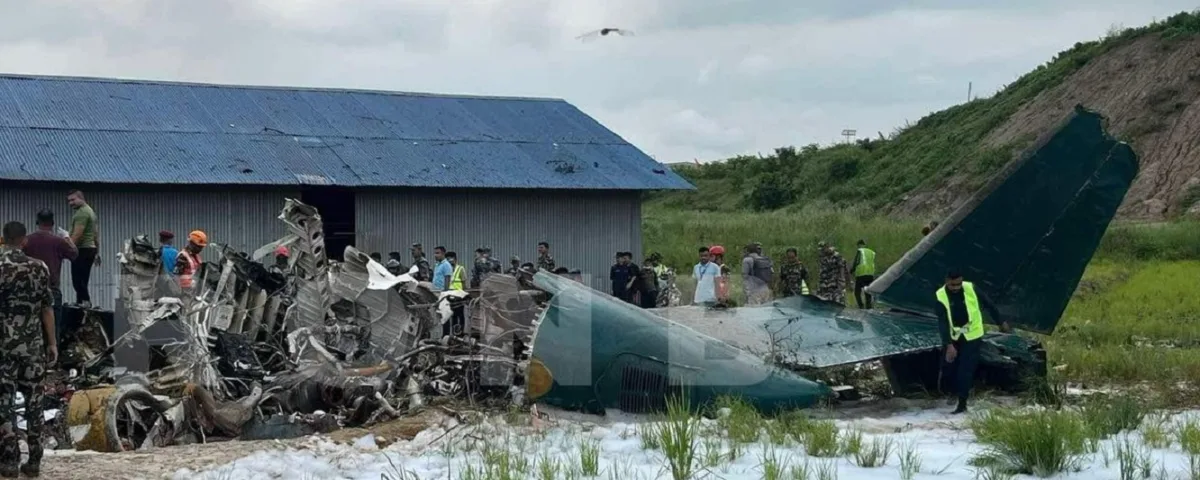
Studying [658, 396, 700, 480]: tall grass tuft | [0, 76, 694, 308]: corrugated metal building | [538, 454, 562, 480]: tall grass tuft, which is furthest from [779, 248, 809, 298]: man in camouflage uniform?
[538, 454, 562, 480]: tall grass tuft

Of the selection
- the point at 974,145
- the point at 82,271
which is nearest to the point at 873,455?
the point at 82,271

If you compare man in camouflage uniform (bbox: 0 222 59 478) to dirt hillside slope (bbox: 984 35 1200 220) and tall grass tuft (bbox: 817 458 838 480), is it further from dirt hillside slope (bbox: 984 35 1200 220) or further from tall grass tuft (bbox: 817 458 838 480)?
dirt hillside slope (bbox: 984 35 1200 220)

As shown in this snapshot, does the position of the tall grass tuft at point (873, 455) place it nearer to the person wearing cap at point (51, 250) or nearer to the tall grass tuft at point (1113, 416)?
the tall grass tuft at point (1113, 416)

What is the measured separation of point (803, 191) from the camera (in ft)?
170

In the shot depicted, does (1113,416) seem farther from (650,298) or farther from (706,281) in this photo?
(650,298)

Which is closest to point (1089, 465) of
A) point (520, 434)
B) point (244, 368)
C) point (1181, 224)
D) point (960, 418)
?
point (960, 418)

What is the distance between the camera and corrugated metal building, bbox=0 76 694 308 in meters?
22.6

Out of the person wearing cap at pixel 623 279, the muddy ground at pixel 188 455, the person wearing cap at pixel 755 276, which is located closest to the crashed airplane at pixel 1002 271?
the muddy ground at pixel 188 455

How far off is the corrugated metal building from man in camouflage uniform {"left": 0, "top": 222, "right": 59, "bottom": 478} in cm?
1360

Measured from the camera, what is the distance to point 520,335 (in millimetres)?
11484

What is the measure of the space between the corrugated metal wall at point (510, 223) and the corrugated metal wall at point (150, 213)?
1.77 meters

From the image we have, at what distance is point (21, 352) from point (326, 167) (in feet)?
53.1

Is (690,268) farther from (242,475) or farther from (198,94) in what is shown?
(242,475)

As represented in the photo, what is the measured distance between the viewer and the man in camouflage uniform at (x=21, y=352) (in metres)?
8.29
